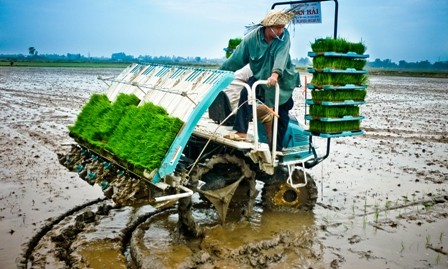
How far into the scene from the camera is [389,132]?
13.9 m

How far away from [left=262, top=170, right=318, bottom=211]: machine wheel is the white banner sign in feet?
7.41

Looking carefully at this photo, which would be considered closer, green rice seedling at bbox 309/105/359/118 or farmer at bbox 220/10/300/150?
farmer at bbox 220/10/300/150

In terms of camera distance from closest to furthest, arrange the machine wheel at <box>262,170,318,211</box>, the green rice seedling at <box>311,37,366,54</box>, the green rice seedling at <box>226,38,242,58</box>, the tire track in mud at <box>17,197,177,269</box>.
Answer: the tire track in mud at <box>17,197,177,269</box> < the green rice seedling at <box>311,37,366,54</box> < the machine wheel at <box>262,170,318,211</box> < the green rice seedling at <box>226,38,242,58</box>

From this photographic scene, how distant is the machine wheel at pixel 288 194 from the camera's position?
6621 millimetres

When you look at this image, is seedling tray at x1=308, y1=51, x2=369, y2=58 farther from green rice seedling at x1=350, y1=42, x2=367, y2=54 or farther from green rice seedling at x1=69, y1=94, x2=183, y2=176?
green rice seedling at x1=69, y1=94, x2=183, y2=176

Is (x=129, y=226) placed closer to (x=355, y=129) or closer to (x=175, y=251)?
(x=175, y=251)

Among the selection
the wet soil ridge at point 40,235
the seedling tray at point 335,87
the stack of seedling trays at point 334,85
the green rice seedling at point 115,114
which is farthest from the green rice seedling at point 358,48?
the wet soil ridge at point 40,235

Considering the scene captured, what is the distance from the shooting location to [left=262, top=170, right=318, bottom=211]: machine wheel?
6.62 meters

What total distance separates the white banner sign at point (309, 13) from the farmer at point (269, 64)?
1.90 feet

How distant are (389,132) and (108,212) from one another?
10176mm

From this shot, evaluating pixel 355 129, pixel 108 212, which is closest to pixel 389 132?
pixel 355 129

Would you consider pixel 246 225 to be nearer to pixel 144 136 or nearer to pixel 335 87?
pixel 144 136

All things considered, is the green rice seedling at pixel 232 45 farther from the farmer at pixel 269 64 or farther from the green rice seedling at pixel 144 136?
the green rice seedling at pixel 144 136

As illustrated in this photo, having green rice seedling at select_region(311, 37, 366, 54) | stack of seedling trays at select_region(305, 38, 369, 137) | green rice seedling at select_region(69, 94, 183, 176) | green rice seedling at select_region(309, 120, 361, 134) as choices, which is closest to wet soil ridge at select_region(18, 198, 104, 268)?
green rice seedling at select_region(69, 94, 183, 176)
